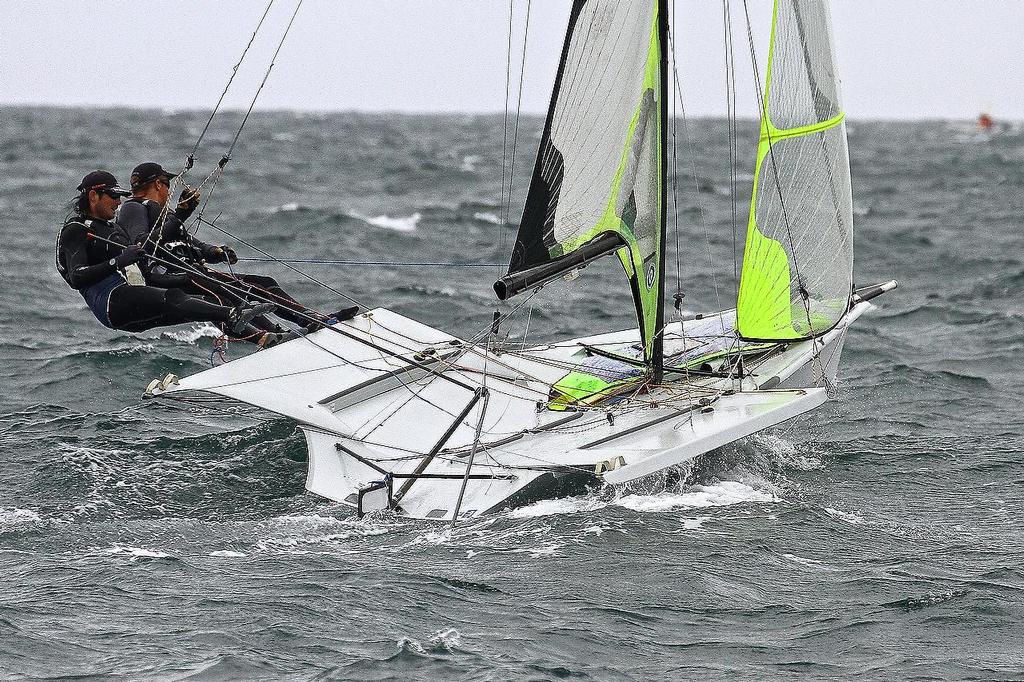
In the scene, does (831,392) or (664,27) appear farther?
(831,392)

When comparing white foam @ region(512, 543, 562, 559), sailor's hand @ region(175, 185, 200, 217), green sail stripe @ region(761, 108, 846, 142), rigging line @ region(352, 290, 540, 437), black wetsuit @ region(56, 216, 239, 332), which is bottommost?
white foam @ region(512, 543, 562, 559)

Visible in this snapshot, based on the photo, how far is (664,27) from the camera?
25.9 feet

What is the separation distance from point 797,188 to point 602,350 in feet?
5.93

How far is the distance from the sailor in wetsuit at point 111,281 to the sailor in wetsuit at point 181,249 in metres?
0.11

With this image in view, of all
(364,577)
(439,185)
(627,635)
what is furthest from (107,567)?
(439,185)

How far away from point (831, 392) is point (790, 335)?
20.0 inches

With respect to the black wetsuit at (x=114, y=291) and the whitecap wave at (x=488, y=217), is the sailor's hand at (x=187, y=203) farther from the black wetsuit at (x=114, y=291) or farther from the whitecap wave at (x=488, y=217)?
the whitecap wave at (x=488, y=217)

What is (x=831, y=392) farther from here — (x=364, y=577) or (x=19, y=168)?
(x=19, y=168)

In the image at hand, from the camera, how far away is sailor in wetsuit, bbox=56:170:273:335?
26.5 feet

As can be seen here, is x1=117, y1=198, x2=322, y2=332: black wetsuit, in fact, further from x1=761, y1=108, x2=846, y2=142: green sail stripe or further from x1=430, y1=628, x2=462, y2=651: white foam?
x1=761, y1=108, x2=846, y2=142: green sail stripe

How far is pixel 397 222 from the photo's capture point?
22.0 m

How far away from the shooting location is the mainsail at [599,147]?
25.8 ft

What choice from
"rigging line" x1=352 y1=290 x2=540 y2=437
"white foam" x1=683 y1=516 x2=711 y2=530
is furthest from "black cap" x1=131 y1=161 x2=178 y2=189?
"white foam" x1=683 y1=516 x2=711 y2=530

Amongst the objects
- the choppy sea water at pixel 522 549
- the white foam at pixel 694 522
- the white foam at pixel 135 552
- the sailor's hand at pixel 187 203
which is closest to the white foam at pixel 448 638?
the choppy sea water at pixel 522 549
